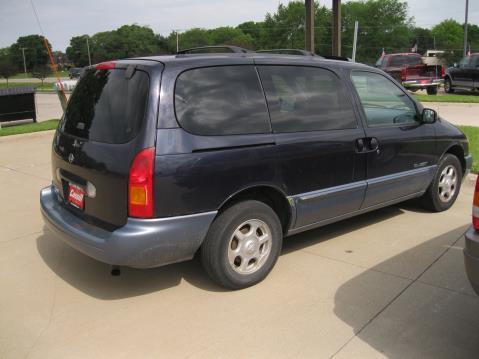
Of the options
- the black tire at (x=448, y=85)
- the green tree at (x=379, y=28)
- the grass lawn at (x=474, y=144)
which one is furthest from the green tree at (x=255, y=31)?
the grass lawn at (x=474, y=144)

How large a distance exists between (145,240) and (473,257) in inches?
77.6

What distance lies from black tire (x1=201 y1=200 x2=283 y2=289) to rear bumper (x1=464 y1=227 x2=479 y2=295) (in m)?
1.45

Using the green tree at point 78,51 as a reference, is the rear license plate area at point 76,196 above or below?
below

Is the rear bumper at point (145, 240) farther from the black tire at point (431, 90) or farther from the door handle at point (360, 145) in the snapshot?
the black tire at point (431, 90)

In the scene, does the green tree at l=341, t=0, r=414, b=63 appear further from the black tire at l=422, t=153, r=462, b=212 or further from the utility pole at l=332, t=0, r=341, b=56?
the black tire at l=422, t=153, r=462, b=212

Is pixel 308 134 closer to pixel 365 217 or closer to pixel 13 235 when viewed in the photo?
pixel 365 217

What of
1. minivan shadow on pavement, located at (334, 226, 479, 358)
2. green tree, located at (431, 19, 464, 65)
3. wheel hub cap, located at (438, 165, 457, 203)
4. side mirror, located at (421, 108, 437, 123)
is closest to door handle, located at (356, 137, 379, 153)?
side mirror, located at (421, 108, 437, 123)

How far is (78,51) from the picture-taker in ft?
346

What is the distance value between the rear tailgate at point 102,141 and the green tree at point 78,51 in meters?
105

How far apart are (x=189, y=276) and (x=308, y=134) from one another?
1.50 m

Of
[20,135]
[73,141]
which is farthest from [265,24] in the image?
[73,141]

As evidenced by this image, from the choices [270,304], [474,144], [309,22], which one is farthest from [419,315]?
[309,22]

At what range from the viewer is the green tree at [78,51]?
339 ft

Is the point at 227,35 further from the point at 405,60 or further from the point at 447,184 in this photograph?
the point at 447,184
